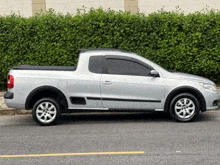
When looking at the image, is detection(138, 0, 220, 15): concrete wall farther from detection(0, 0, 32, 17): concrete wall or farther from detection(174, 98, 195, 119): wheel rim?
detection(174, 98, 195, 119): wheel rim

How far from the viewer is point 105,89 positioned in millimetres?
7633

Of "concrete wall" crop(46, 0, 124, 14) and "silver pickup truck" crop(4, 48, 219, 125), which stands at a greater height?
"concrete wall" crop(46, 0, 124, 14)

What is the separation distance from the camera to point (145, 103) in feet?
25.3

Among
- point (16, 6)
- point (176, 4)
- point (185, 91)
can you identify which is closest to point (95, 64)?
point (185, 91)

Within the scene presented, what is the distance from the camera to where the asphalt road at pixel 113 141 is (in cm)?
523

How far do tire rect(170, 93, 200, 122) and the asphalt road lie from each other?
192 millimetres

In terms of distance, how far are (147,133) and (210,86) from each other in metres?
2.14

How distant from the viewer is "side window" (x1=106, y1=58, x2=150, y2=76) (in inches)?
305

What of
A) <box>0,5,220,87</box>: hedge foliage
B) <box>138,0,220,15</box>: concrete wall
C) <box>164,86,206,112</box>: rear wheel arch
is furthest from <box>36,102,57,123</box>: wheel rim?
<box>138,0,220,15</box>: concrete wall

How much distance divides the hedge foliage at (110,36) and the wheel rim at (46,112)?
15.4 ft

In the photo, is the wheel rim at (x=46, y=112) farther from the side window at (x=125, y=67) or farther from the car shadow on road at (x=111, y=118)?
the side window at (x=125, y=67)

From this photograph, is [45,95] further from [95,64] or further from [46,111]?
[95,64]

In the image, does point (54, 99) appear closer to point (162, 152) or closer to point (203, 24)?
point (162, 152)

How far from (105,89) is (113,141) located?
169 centimetres
